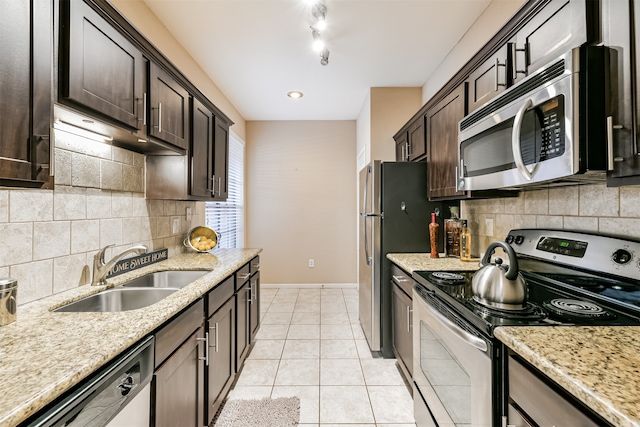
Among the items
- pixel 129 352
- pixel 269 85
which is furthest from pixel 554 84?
pixel 269 85

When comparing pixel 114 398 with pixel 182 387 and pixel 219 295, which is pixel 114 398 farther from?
pixel 219 295

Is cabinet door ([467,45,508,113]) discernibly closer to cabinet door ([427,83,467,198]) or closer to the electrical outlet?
cabinet door ([427,83,467,198])

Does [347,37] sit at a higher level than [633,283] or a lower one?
higher

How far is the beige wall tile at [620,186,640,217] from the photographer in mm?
1147

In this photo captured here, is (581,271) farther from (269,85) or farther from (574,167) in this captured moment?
(269,85)

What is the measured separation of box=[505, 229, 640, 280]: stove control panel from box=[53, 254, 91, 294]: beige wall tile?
2383 millimetres

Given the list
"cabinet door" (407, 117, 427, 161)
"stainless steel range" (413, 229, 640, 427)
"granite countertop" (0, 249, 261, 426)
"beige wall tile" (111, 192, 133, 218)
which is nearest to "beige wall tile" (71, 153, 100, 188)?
"beige wall tile" (111, 192, 133, 218)

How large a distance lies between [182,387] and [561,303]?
5.29 ft

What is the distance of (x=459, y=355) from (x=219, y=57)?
10.1 ft

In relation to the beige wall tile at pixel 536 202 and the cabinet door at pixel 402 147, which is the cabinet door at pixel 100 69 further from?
the cabinet door at pixel 402 147

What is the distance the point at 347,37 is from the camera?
250cm

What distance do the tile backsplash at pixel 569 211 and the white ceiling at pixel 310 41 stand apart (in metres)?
1.47

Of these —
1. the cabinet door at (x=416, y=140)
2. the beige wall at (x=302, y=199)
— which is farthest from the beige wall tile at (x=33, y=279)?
the beige wall at (x=302, y=199)

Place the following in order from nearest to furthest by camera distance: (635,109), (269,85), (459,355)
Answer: (635,109), (459,355), (269,85)
